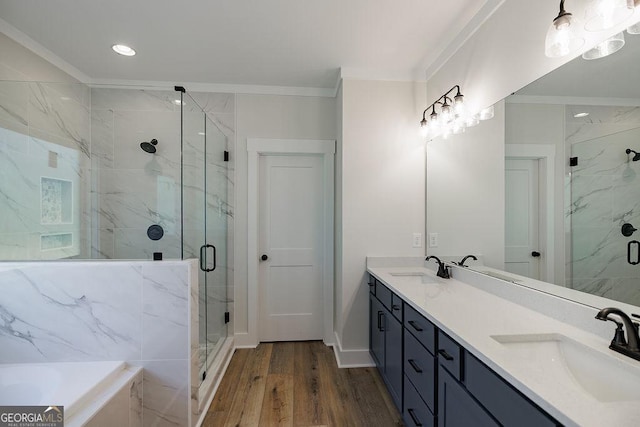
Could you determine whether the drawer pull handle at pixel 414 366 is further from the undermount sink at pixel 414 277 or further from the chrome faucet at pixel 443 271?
the chrome faucet at pixel 443 271

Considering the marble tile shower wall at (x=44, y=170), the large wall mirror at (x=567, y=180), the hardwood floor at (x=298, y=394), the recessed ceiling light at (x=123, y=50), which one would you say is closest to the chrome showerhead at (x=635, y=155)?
the large wall mirror at (x=567, y=180)

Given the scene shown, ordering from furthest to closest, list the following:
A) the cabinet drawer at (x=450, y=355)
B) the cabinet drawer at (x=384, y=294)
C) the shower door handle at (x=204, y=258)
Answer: the shower door handle at (x=204, y=258), the cabinet drawer at (x=384, y=294), the cabinet drawer at (x=450, y=355)

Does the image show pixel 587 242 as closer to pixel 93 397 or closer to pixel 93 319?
pixel 93 397

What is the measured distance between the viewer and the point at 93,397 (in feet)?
4.18

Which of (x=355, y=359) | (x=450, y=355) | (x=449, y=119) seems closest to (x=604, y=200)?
(x=450, y=355)

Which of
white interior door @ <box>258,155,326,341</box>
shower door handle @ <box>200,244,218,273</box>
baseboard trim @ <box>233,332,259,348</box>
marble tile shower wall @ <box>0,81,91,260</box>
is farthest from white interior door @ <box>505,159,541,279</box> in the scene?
marble tile shower wall @ <box>0,81,91,260</box>

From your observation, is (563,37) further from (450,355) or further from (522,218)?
Answer: (450,355)

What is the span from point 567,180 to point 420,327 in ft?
3.20

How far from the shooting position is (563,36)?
45.1 inches

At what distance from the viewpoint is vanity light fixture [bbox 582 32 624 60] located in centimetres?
102

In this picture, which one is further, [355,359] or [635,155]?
[355,359]

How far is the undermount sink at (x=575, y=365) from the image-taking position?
2.64 ft

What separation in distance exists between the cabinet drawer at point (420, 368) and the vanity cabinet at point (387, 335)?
4.5 inches

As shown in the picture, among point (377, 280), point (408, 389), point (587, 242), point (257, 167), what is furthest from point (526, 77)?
point (257, 167)
